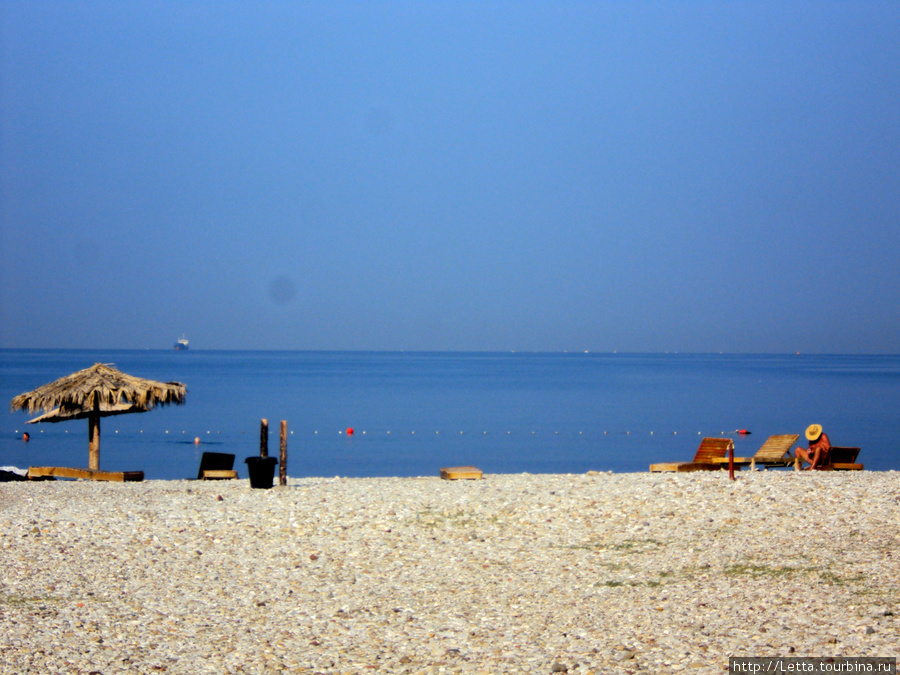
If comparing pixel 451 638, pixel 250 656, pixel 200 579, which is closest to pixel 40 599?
pixel 200 579

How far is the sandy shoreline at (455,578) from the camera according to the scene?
7.11m

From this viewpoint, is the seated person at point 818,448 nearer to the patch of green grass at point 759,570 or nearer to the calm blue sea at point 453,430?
the patch of green grass at point 759,570

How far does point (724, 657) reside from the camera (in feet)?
21.9

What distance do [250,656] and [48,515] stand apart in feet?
23.8

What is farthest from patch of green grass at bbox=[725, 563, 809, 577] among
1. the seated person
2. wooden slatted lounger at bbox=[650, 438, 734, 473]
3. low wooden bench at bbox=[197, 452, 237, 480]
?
low wooden bench at bbox=[197, 452, 237, 480]

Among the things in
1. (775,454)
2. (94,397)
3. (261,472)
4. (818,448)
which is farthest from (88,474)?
(775,454)

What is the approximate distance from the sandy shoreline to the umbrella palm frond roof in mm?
4946

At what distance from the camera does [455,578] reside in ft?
31.7

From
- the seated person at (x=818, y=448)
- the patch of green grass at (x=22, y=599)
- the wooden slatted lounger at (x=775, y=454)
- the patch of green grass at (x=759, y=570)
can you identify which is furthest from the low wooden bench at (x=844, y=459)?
the patch of green grass at (x=22, y=599)

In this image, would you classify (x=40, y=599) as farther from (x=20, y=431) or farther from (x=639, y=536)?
(x=20, y=431)

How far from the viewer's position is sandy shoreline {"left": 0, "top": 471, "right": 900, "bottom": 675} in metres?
7.11

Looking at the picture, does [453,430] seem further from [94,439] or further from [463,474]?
[463,474]

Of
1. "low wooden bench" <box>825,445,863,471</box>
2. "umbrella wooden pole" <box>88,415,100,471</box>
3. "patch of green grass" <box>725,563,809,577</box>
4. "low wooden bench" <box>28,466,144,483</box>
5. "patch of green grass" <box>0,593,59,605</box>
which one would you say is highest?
"umbrella wooden pole" <box>88,415,100,471</box>

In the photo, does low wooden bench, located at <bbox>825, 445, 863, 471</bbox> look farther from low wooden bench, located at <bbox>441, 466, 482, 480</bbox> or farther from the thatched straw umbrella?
the thatched straw umbrella
